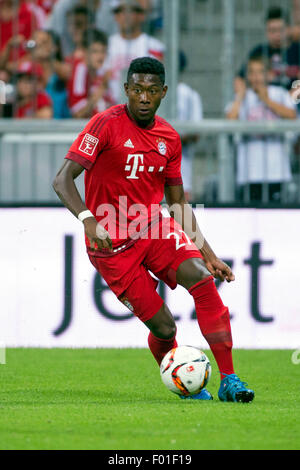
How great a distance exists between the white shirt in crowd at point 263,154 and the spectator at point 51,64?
6.00 feet

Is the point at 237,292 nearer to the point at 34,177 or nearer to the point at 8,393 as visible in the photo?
the point at 34,177

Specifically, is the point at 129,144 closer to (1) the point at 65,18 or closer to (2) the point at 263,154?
(2) the point at 263,154

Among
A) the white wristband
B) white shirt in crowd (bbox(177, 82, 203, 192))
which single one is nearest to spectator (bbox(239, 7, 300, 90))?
white shirt in crowd (bbox(177, 82, 203, 192))

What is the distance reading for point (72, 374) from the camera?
771cm

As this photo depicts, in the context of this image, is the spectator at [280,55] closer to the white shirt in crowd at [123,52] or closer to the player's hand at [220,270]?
the white shirt in crowd at [123,52]

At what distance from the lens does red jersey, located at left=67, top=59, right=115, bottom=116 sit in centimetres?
1049

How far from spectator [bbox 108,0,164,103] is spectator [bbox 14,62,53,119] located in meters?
0.77

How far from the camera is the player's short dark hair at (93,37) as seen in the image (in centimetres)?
1054

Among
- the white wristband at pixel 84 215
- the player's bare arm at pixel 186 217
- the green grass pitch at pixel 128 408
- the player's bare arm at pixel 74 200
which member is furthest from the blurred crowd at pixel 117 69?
the white wristband at pixel 84 215

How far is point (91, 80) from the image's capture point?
10.5m

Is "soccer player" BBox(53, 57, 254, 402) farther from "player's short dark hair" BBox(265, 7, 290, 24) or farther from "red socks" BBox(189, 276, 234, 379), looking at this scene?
"player's short dark hair" BBox(265, 7, 290, 24)
